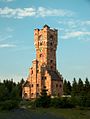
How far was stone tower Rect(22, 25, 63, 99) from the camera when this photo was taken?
86688mm

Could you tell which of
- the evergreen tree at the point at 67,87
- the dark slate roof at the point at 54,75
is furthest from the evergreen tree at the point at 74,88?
the dark slate roof at the point at 54,75

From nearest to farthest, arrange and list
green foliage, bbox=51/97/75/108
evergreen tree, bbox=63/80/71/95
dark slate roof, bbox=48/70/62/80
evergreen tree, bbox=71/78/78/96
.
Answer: green foliage, bbox=51/97/75/108
evergreen tree, bbox=71/78/78/96
dark slate roof, bbox=48/70/62/80
evergreen tree, bbox=63/80/71/95

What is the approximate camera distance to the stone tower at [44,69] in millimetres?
86688

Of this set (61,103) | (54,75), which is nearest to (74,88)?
(54,75)

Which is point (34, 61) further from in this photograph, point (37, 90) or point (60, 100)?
point (60, 100)

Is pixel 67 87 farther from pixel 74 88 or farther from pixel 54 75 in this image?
pixel 54 75

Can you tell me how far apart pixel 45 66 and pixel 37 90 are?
21.3 feet

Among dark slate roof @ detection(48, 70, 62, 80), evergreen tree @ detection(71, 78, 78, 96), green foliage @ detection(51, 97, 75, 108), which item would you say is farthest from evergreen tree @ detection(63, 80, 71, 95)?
green foliage @ detection(51, 97, 75, 108)

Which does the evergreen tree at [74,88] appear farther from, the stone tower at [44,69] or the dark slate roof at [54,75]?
the dark slate roof at [54,75]

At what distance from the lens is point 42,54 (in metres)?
90.9

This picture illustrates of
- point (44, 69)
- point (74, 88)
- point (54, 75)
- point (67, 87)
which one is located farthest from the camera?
point (67, 87)

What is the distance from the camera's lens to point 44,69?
290 feet

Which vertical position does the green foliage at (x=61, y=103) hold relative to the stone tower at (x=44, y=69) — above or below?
below

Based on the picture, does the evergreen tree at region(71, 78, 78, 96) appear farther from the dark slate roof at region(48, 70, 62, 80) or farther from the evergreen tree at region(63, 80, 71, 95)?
the dark slate roof at region(48, 70, 62, 80)
